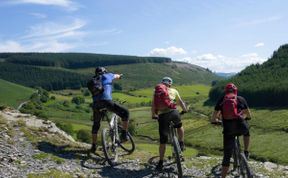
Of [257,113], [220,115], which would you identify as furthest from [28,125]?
[257,113]

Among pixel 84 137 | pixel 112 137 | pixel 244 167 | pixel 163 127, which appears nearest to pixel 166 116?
pixel 163 127

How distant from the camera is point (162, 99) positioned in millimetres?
17141

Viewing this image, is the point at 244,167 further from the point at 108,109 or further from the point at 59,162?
the point at 59,162

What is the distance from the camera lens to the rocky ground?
17.8 m

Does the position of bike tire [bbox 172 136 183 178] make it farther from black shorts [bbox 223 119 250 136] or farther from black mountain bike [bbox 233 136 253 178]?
Answer: black mountain bike [bbox 233 136 253 178]

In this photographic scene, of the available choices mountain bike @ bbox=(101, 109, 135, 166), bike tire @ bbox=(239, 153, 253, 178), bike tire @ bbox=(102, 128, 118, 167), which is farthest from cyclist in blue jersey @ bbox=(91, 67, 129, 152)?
bike tire @ bbox=(239, 153, 253, 178)

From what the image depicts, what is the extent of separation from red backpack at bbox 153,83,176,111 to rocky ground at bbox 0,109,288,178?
3.15m

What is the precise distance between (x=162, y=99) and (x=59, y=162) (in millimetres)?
5686

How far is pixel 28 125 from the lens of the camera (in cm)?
2377

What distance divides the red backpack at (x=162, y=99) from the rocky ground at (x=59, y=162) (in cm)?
315

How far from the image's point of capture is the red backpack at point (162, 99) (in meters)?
17.1

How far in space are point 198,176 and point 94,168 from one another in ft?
15.6

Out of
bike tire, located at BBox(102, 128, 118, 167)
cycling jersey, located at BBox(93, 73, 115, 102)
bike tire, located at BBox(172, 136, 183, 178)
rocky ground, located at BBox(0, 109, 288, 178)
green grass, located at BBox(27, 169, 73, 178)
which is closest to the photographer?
bike tire, located at BBox(172, 136, 183, 178)

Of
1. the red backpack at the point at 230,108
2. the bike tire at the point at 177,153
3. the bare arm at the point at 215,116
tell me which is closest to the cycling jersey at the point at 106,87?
the bike tire at the point at 177,153
